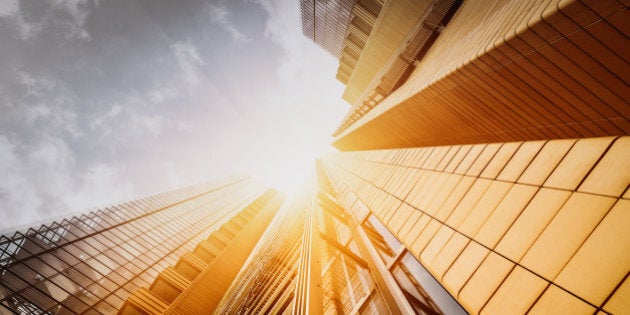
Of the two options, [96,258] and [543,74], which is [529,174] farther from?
[96,258]

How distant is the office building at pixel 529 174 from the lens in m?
1.89

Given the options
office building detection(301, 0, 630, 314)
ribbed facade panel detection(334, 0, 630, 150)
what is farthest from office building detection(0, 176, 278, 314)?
ribbed facade panel detection(334, 0, 630, 150)

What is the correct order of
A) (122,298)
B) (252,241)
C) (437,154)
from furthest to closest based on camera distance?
(252,241) → (122,298) → (437,154)

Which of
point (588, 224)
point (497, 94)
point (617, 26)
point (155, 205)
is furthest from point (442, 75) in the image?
point (155, 205)

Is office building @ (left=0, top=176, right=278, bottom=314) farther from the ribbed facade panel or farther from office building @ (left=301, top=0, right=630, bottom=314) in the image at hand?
the ribbed facade panel

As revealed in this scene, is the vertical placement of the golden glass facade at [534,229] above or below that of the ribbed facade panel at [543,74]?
below

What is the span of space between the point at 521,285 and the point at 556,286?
30 centimetres

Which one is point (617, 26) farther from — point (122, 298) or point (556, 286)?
point (122, 298)

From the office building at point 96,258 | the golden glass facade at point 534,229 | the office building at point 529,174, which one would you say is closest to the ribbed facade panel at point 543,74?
the office building at point 529,174

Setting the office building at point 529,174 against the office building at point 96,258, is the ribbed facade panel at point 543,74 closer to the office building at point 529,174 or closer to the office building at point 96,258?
the office building at point 529,174

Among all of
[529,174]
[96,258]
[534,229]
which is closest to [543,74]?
[529,174]

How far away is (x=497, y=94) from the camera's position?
17.7 ft

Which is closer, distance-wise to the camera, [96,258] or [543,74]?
[543,74]

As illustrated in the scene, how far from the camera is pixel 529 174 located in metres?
2.75
